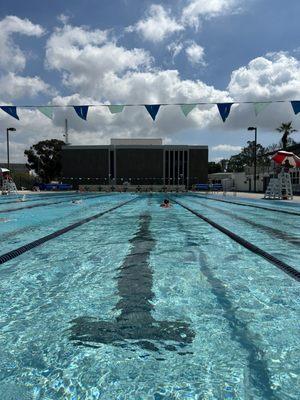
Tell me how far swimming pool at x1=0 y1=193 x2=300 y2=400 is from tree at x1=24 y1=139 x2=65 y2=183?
52.2 meters

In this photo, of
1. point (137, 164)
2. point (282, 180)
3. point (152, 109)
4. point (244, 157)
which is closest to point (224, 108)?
point (152, 109)

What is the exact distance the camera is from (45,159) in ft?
183

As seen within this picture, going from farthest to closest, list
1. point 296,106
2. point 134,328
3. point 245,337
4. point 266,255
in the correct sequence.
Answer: point 296,106 → point 266,255 → point 134,328 → point 245,337

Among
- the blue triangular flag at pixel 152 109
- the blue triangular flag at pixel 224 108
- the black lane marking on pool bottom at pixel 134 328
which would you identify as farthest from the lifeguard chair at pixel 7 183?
the black lane marking on pool bottom at pixel 134 328

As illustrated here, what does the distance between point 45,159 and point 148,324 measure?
56071 mm

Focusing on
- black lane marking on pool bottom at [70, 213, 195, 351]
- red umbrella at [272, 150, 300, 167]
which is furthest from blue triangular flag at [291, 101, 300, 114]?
black lane marking on pool bottom at [70, 213, 195, 351]

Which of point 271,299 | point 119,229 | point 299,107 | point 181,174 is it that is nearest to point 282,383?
point 271,299

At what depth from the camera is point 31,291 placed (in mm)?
3777

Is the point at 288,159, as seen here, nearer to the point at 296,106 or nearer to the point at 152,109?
the point at 296,106

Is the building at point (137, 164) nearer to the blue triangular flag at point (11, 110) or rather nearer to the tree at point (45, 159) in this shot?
the tree at point (45, 159)

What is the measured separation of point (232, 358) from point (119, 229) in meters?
6.08

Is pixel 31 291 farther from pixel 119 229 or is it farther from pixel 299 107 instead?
pixel 299 107

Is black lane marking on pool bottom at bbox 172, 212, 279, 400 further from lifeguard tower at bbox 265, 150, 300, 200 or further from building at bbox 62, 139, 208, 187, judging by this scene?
building at bbox 62, 139, 208, 187

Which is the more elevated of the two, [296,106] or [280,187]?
[296,106]
